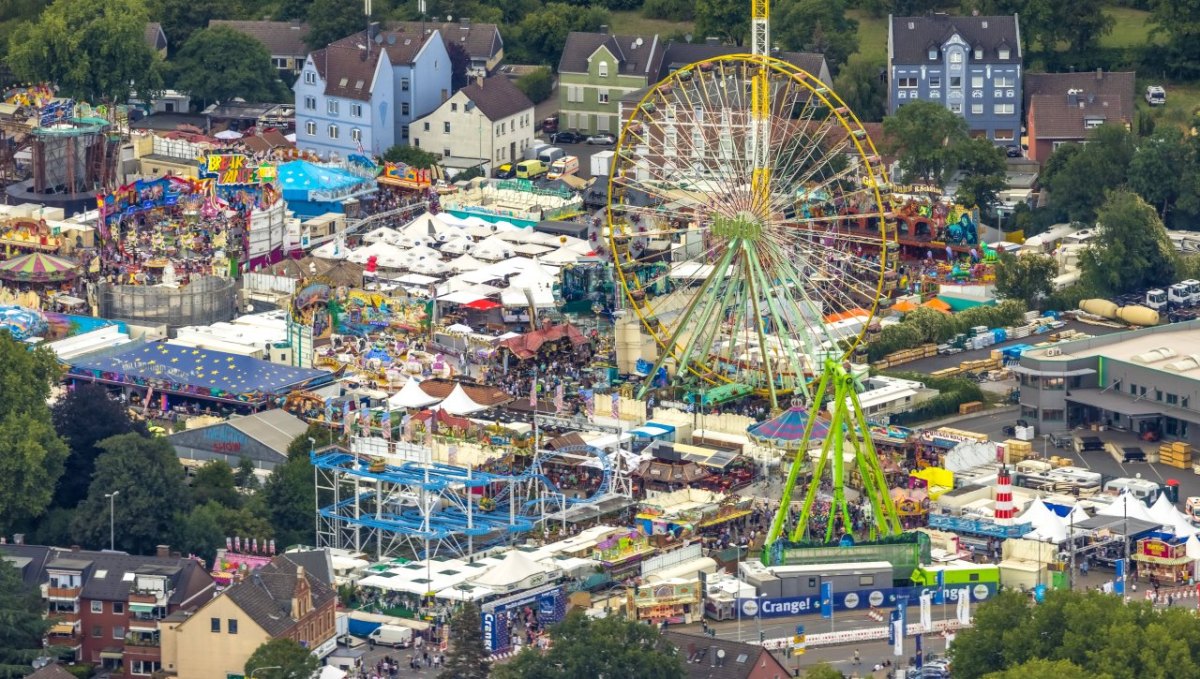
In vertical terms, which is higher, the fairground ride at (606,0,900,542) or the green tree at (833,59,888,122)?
the green tree at (833,59,888,122)

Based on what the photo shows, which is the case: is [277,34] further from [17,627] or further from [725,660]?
[725,660]

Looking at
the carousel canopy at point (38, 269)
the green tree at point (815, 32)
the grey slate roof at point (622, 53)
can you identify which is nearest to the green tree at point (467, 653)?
the carousel canopy at point (38, 269)

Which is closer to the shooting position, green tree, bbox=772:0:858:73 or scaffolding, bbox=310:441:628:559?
scaffolding, bbox=310:441:628:559

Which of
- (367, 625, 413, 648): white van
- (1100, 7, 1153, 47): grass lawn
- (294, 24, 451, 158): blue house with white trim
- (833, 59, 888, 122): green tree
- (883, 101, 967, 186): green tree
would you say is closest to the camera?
(367, 625, 413, 648): white van

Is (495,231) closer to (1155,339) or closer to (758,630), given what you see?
(1155,339)

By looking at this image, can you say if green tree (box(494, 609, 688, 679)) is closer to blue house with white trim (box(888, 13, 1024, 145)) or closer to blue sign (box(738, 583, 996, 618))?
blue sign (box(738, 583, 996, 618))

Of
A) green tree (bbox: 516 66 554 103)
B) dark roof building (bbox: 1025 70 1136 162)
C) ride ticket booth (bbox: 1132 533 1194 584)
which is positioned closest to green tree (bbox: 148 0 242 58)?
green tree (bbox: 516 66 554 103)

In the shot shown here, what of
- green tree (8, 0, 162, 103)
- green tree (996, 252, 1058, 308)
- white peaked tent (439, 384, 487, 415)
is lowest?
white peaked tent (439, 384, 487, 415)

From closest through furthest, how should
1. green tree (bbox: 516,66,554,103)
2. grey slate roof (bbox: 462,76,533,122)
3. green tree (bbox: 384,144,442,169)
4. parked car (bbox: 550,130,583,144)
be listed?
green tree (bbox: 384,144,442,169)
grey slate roof (bbox: 462,76,533,122)
parked car (bbox: 550,130,583,144)
green tree (bbox: 516,66,554,103)

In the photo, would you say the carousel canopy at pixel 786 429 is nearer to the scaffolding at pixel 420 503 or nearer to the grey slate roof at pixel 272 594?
the scaffolding at pixel 420 503
